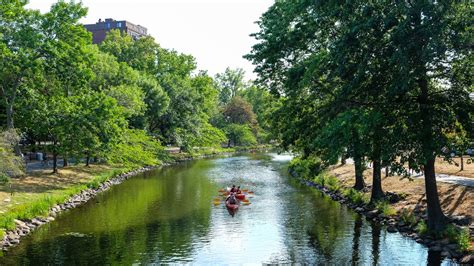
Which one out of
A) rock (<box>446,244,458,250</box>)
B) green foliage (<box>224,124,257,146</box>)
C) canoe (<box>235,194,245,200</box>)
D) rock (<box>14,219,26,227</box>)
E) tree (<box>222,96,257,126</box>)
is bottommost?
rock (<box>446,244,458,250</box>)

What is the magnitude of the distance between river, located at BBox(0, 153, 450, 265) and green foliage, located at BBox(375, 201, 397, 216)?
1.21 meters

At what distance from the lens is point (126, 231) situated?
24141 mm

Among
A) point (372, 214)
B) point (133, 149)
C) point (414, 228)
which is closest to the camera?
point (414, 228)

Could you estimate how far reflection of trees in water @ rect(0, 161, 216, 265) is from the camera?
19.7 m

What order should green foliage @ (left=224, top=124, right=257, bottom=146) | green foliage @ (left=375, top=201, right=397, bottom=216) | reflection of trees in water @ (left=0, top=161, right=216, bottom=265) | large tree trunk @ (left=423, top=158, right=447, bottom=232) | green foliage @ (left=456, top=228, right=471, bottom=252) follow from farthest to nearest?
green foliage @ (left=224, top=124, right=257, bottom=146) → green foliage @ (left=375, top=201, right=397, bottom=216) → large tree trunk @ (left=423, top=158, right=447, bottom=232) → reflection of trees in water @ (left=0, top=161, right=216, bottom=265) → green foliage @ (left=456, top=228, right=471, bottom=252)

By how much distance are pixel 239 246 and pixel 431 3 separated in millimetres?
13237

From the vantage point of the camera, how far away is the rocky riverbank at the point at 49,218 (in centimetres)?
2127

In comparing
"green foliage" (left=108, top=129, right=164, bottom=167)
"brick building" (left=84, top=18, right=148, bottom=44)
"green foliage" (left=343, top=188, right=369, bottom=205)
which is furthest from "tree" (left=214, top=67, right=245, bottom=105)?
"green foliage" (left=343, top=188, right=369, bottom=205)

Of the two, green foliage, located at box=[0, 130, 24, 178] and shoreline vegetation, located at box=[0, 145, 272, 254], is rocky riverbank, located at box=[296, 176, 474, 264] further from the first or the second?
green foliage, located at box=[0, 130, 24, 178]

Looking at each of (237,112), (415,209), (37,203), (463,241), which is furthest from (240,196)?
(237,112)

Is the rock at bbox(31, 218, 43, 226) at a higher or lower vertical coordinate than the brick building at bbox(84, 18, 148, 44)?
lower

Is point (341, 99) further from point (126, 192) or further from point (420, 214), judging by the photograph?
point (126, 192)

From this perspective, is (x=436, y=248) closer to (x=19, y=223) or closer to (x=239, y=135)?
(x=19, y=223)

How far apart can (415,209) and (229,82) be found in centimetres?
12936
